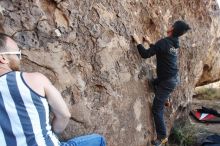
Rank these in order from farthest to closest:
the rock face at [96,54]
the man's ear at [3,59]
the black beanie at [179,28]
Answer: the black beanie at [179,28]
the rock face at [96,54]
the man's ear at [3,59]

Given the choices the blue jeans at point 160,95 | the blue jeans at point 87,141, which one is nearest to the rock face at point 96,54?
the blue jeans at point 160,95

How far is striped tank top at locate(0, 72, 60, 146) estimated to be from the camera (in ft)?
8.16

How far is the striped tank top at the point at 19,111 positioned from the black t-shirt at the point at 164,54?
8.27 feet

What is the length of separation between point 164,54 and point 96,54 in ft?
3.35

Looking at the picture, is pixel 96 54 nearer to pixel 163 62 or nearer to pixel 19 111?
pixel 163 62

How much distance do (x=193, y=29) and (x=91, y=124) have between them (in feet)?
8.90

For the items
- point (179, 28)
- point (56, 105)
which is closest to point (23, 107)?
point (56, 105)

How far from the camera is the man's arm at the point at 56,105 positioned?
2.63 meters

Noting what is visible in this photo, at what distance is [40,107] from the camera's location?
254 centimetres

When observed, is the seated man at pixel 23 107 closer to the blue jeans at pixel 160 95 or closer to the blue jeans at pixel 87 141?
the blue jeans at pixel 87 141

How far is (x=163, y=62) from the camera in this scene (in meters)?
5.08

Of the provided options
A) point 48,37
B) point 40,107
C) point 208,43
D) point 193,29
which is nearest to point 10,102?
point 40,107

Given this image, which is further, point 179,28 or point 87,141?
point 179,28

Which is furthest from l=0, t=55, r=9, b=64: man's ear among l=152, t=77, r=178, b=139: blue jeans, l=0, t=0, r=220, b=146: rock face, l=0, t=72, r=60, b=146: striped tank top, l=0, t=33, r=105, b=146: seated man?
l=152, t=77, r=178, b=139: blue jeans
